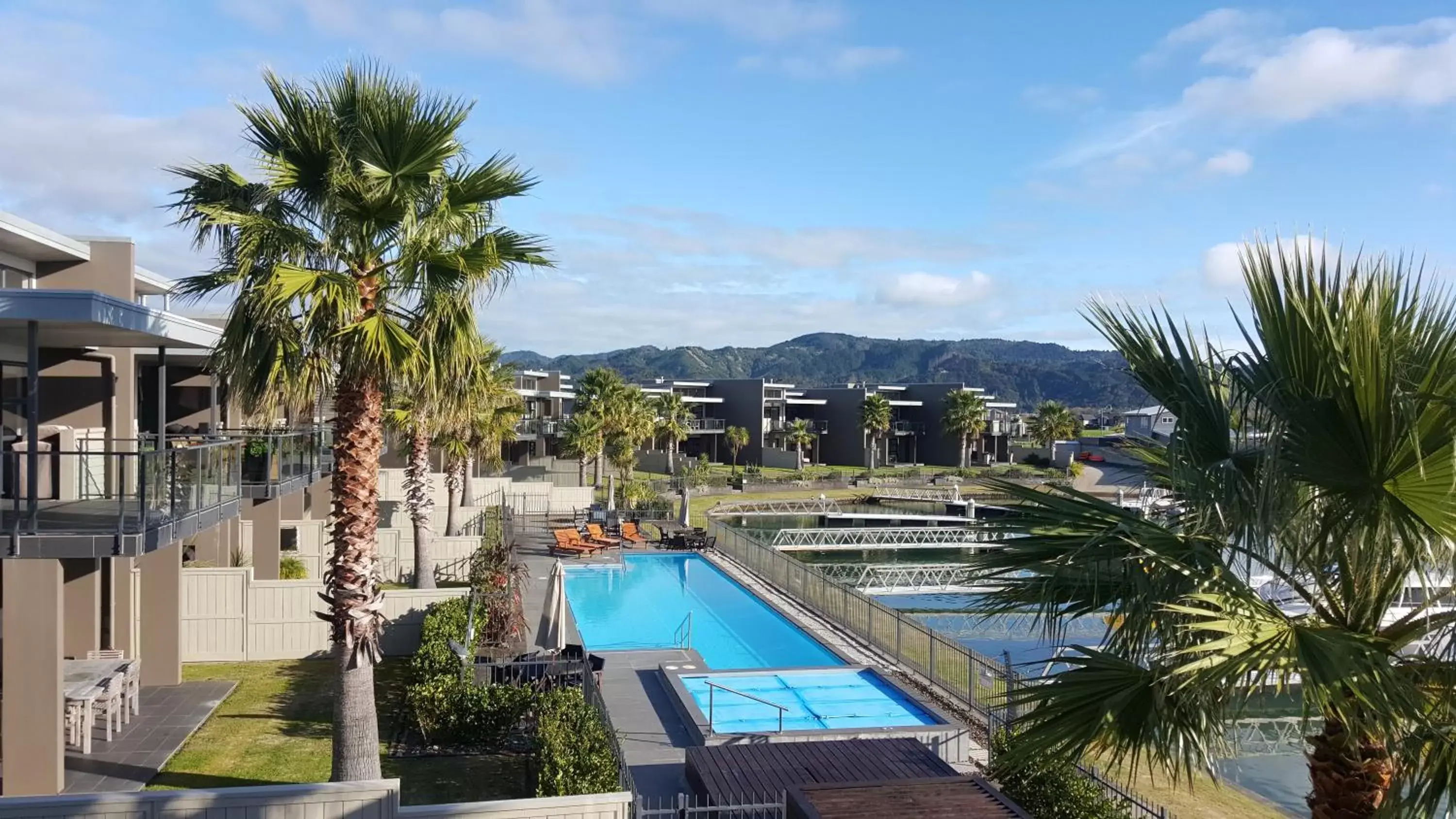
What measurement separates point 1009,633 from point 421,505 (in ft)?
38.9

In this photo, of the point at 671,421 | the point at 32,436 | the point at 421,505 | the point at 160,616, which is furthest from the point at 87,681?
the point at 671,421

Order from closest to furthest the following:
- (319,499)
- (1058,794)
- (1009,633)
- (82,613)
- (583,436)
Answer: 1. (1058,794)
2. (82,613)
3. (1009,633)
4. (319,499)
5. (583,436)

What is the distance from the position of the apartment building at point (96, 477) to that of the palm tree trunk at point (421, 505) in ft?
6.81

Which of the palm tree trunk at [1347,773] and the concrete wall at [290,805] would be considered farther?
the concrete wall at [290,805]

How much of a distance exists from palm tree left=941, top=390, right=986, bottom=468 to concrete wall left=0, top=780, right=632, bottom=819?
64085mm

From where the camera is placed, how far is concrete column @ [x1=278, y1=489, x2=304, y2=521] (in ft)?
74.0

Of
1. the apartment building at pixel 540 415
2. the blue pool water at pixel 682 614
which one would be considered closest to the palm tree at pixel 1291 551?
the blue pool water at pixel 682 614

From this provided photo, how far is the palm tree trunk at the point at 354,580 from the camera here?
342 inches

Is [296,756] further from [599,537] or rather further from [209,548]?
[599,537]

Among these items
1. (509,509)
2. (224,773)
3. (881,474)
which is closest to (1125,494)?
(881,474)

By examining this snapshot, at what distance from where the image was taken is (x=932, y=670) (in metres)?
14.2

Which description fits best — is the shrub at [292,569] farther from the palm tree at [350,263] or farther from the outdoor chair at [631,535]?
the palm tree at [350,263]

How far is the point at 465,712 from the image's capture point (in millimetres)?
11203

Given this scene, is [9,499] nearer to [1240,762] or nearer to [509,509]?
Answer: [1240,762]
